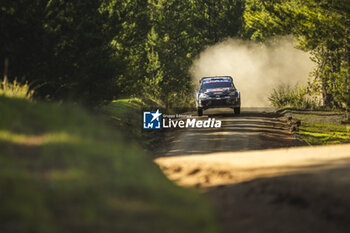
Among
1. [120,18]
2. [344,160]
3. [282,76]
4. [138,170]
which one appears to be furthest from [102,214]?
[282,76]

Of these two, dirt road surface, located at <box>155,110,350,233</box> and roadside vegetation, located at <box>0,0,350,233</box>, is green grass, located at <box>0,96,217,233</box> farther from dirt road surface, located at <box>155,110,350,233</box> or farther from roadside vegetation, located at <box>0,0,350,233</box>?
dirt road surface, located at <box>155,110,350,233</box>

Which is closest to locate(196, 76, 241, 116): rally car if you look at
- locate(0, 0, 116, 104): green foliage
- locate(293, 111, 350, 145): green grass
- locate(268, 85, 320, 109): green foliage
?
locate(293, 111, 350, 145): green grass

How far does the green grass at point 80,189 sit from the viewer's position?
5523 millimetres

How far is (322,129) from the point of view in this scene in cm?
2441

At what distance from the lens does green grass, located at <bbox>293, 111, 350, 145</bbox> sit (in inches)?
863

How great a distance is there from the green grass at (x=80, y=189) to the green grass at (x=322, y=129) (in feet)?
47.1

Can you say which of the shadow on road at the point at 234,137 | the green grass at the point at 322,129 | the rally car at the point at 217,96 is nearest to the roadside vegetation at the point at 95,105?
the green grass at the point at 322,129

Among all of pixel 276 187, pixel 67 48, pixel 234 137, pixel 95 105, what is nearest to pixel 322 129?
pixel 234 137

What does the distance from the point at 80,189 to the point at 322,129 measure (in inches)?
784

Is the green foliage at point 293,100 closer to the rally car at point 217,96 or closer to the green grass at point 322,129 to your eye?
the green grass at point 322,129

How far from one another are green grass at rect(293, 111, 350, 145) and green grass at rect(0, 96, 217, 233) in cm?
1435

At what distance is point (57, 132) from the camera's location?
8.35 meters

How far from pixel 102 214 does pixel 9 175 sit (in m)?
1.34

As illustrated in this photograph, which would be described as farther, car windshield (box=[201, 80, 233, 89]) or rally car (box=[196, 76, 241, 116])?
car windshield (box=[201, 80, 233, 89])
